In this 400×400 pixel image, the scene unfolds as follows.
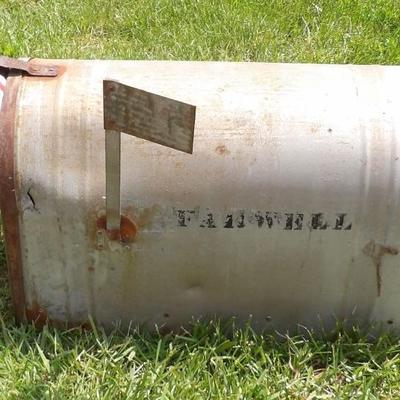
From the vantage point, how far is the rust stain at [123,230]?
93.7 inches

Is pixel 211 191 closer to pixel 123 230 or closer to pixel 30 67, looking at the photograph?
pixel 123 230

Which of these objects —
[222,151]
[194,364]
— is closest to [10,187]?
[222,151]

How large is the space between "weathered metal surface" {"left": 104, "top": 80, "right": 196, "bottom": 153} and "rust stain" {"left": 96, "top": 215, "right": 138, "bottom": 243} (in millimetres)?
344

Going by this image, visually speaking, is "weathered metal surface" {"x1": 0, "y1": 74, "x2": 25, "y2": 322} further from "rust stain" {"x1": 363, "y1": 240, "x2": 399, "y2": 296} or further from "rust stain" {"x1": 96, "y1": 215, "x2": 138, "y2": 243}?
"rust stain" {"x1": 363, "y1": 240, "x2": 399, "y2": 296}

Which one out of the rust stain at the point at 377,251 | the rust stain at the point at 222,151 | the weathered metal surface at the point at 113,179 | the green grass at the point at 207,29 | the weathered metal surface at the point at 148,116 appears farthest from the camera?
the green grass at the point at 207,29

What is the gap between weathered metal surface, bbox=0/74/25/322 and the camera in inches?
91.6

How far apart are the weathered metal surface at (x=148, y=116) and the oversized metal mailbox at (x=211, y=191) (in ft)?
0.22

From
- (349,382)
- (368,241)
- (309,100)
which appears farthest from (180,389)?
(309,100)

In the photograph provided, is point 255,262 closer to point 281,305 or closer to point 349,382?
point 281,305

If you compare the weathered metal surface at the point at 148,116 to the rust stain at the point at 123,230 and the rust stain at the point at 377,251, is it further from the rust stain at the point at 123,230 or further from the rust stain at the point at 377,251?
the rust stain at the point at 377,251

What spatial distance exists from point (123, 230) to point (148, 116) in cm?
43

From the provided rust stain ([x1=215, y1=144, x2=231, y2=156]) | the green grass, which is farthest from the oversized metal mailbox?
the green grass

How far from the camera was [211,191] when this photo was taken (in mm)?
2332


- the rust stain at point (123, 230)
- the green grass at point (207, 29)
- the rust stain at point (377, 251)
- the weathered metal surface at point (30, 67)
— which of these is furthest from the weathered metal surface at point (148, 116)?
the green grass at point (207, 29)
